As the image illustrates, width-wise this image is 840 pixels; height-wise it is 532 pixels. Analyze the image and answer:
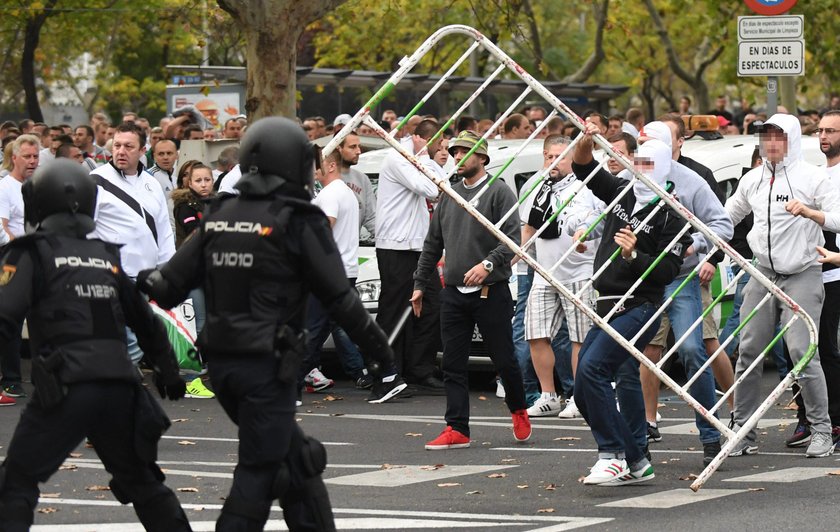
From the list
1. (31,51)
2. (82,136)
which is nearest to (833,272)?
(82,136)

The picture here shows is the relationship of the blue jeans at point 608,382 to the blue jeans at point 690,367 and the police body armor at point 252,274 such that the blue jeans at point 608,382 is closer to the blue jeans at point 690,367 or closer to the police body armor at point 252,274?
the blue jeans at point 690,367

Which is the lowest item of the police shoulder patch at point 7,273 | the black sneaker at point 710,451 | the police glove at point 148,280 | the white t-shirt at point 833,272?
the black sneaker at point 710,451

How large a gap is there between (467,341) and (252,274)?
Result: 14.4 feet

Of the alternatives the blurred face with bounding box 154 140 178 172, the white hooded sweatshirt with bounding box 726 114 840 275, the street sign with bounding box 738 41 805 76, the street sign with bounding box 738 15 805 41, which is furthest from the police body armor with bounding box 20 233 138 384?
the street sign with bounding box 738 15 805 41

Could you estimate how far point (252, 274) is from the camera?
20.0 ft

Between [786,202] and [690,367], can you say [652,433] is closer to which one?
[690,367]

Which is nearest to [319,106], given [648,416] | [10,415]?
[10,415]

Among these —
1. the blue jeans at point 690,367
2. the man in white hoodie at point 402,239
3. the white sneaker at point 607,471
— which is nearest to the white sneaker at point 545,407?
the man in white hoodie at point 402,239

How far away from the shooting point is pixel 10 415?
11.8m

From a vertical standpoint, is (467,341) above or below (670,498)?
above

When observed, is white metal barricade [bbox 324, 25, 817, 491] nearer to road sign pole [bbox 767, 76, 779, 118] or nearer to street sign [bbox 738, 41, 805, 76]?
street sign [bbox 738, 41, 805, 76]

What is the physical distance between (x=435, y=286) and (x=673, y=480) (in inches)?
A: 191

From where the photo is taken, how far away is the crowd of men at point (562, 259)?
8.65m

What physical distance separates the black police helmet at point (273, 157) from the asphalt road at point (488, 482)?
199 centimetres
